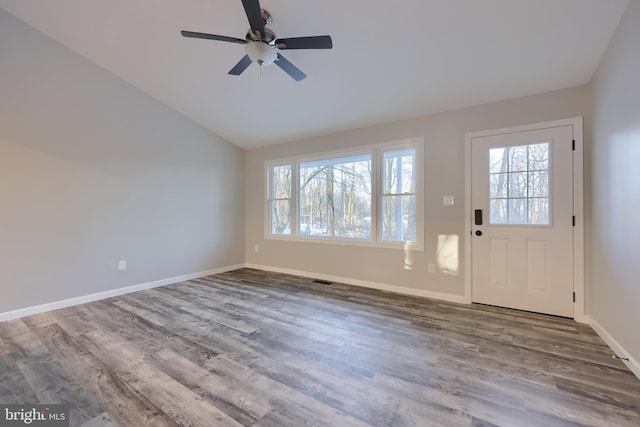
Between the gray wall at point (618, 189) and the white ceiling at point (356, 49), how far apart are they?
0.82ft

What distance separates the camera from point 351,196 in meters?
4.33

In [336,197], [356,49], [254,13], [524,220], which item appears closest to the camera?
[254,13]

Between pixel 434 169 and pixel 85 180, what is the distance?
4.48 metres

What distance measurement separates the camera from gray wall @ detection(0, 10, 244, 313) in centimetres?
287

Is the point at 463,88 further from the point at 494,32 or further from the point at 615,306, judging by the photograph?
the point at 615,306

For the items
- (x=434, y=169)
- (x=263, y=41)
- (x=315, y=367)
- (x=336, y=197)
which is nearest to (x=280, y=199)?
(x=336, y=197)

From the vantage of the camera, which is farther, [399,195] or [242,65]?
[399,195]

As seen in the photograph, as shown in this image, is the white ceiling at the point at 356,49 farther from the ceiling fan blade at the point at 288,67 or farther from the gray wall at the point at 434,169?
the ceiling fan blade at the point at 288,67

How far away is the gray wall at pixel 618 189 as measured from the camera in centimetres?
190

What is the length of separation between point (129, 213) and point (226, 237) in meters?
1.70

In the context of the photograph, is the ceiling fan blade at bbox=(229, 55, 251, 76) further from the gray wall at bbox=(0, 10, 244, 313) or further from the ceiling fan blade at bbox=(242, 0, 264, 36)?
the gray wall at bbox=(0, 10, 244, 313)

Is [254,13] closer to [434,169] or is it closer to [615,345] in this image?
[434,169]

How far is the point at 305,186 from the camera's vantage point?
15.9 ft

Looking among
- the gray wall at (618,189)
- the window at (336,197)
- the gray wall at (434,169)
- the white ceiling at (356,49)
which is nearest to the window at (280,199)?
the window at (336,197)
